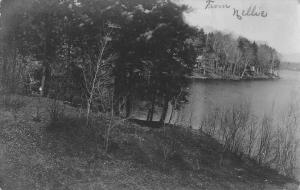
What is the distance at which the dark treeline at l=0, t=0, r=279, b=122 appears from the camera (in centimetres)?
2506

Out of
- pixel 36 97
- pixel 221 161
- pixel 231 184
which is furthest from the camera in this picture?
pixel 36 97

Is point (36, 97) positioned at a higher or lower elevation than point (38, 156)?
higher

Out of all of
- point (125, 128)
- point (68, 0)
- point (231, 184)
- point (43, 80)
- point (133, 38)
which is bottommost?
point (231, 184)

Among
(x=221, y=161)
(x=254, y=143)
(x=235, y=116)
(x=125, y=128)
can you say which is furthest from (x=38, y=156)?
(x=254, y=143)

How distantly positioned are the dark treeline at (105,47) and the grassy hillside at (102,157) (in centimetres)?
189

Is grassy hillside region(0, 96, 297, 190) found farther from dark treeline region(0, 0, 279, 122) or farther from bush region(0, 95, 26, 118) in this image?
dark treeline region(0, 0, 279, 122)

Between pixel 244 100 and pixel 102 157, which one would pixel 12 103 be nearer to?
pixel 102 157

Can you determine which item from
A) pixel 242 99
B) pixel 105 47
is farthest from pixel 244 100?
pixel 105 47

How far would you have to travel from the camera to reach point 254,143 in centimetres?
3197

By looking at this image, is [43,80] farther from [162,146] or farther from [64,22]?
[162,146]

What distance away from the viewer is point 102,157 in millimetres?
22891

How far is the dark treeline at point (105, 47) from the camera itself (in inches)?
987

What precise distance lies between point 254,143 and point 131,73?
36.9 ft

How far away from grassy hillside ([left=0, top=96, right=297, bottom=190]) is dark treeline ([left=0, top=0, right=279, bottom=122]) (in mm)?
1886
